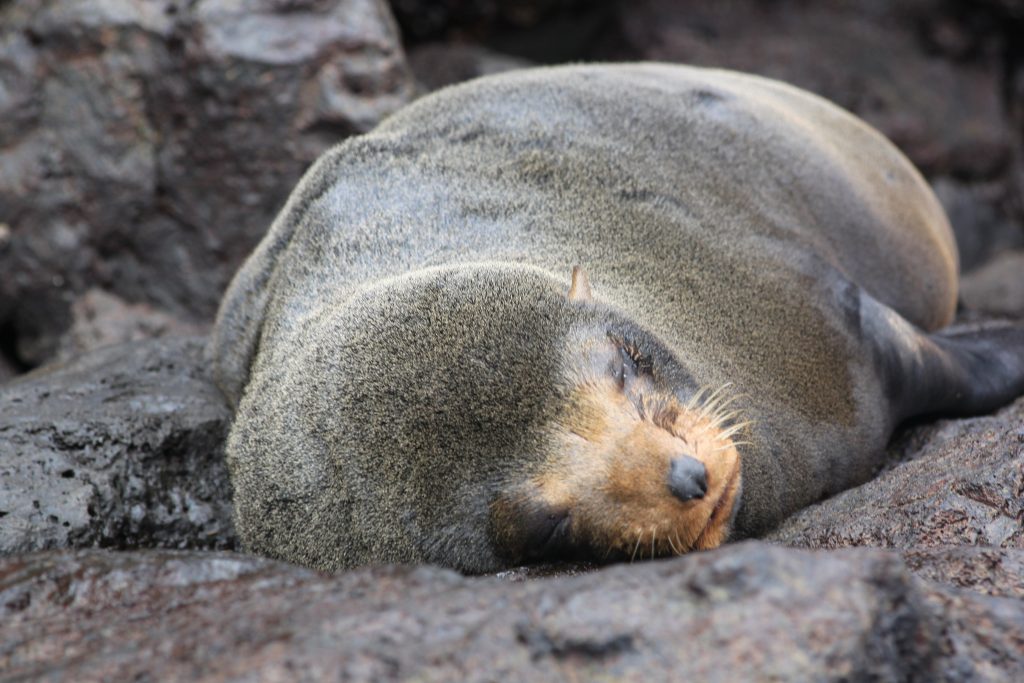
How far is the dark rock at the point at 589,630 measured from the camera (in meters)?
2.34

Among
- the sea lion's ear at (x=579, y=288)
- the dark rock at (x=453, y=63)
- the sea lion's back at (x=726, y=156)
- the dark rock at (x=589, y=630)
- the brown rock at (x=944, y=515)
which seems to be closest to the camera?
the dark rock at (x=589, y=630)

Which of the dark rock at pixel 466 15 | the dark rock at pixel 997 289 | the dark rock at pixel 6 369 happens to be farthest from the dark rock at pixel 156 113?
the dark rock at pixel 997 289

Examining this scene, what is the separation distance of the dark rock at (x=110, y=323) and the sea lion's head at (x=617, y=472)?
4791mm

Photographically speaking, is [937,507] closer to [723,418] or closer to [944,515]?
[944,515]

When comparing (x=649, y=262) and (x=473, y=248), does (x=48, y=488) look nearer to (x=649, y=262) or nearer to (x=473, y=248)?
(x=473, y=248)

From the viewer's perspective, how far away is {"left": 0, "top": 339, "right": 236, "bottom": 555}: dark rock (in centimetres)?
429

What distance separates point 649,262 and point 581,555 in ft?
4.64

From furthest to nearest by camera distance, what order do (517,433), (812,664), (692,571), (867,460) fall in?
(867,460), (517,433), (692,571), (812,664)

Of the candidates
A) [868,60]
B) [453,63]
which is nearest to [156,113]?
[453,63]

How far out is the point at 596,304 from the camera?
3.80 m

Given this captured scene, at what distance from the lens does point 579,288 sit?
12.5ft

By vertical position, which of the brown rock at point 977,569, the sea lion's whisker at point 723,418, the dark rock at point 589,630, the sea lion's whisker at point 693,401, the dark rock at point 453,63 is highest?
the dark rock at point 453,63

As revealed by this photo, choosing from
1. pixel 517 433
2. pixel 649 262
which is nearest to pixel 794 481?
pixel 649 262

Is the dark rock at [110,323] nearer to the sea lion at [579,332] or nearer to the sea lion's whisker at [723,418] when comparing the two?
the sea lion at [579,332]
